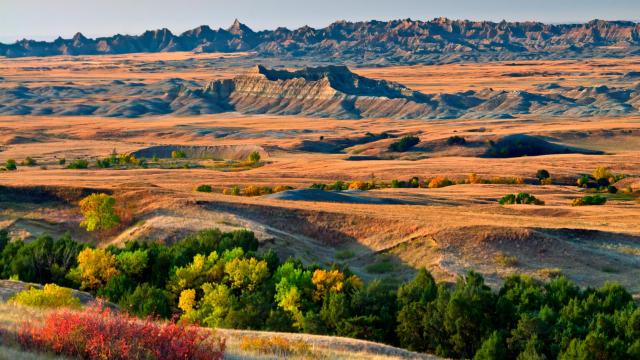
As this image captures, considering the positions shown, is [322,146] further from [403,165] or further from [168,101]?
[168,101]

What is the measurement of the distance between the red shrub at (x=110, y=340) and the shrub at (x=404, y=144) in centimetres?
10076

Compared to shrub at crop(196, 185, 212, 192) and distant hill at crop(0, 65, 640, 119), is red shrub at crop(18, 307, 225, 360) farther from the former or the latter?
distant hill at crop(0, 65, 640, 119)

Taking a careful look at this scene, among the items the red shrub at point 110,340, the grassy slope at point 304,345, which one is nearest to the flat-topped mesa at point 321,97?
the grassy slope at point 304,345

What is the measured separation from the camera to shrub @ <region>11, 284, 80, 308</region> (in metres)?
26.7

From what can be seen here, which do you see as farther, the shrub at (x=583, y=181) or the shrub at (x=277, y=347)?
the shrub at (x=583, y=181)

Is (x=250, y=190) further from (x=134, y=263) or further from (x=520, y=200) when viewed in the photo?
(x=134, y=263)

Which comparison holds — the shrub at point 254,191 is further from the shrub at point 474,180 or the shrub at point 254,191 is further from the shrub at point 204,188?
the shrub at point 474,180

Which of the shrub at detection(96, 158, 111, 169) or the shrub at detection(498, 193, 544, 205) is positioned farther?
the shrub at detection(96, 158, 111, 169)

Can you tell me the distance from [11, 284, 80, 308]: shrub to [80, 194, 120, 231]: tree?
2132 cm

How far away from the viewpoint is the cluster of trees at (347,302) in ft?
85.1

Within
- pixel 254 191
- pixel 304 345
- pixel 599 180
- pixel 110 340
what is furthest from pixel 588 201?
pixel 110 340

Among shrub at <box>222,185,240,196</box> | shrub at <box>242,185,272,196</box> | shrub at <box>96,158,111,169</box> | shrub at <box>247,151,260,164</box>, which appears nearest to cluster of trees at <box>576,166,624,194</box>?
shrub at <box>242,185,272,196</box>

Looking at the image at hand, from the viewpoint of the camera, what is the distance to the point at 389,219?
157 ft

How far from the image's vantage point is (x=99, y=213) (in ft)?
162
